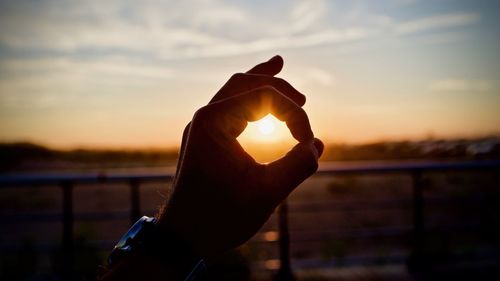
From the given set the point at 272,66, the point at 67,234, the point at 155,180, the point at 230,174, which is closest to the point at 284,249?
the point at 155,180

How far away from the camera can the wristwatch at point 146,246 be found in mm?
1037

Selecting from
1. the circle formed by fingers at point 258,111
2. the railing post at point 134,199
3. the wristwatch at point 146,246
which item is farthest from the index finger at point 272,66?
the railing post at point 134,199

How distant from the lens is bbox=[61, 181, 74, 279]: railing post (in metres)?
4.94

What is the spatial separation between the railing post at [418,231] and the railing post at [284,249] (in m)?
1.34

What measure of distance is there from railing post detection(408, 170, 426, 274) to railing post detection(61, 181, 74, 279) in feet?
11.7

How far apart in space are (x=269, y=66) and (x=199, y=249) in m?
0.49

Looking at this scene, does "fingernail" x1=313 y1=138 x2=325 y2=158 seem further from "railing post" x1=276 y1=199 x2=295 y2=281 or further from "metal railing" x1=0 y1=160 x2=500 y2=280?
"railing post" x1=276 y1=199 x2=295 y2=281

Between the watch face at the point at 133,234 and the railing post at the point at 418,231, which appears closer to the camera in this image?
the watch face at the point at 133,234

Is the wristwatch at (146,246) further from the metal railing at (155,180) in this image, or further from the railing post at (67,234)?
the railing post at (67,234)

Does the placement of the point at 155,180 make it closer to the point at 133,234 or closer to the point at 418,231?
the point at 418,231

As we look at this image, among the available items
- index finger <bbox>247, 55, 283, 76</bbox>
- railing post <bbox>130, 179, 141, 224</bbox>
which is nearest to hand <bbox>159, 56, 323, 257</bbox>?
index finger <bbox>247, 55, 283, 76</bbox>

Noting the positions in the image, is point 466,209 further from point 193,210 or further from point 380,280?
point 193,210

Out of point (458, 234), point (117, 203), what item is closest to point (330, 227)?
point (458, 234)

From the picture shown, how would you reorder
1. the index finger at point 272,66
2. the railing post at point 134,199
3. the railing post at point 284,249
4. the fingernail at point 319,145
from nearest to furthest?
the fingernail at point 319,145 < the index finger at point 272,66 < the railing post at point 284,249 < the railing post at point 134,199
